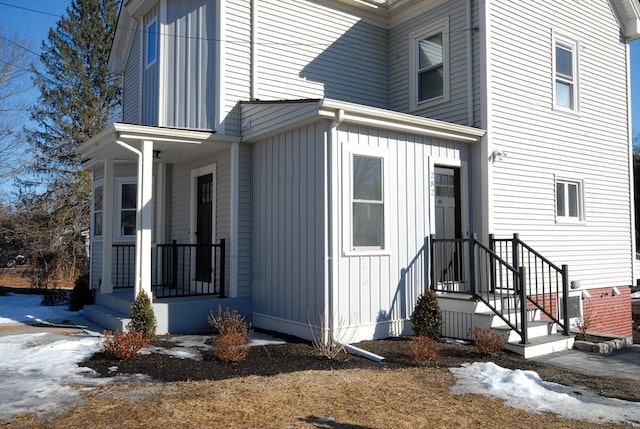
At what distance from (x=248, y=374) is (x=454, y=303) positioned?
12.2ft

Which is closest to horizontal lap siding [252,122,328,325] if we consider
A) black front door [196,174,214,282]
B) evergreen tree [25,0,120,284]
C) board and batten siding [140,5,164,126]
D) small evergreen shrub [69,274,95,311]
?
black front door [196,174,214,282]

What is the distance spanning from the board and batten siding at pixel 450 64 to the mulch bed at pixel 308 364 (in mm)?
4475

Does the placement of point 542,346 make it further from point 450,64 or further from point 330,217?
point 450,64

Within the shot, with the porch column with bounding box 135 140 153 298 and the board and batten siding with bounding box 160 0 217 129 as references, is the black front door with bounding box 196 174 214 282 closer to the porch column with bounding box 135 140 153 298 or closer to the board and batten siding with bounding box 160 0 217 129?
the board and batten siding with bounding box 160 0 217 129

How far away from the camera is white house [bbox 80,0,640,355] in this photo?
8.15 meters

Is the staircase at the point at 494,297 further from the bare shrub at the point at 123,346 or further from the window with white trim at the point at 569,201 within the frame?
→ the bare shrub at the point at 123,346

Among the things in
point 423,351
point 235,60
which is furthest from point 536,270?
point 235,60

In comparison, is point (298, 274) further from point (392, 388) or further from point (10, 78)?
point (10, 78)

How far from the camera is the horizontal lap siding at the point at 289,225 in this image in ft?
26.1

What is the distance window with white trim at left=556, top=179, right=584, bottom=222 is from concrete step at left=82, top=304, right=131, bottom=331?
8244 mm

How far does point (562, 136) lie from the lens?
1092 cm

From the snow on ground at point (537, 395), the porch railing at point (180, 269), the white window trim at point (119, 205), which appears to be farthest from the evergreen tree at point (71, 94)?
the snow on ground at point (537, 395)

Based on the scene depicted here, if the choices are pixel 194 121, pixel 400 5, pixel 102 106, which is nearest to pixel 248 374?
pixel 194 121

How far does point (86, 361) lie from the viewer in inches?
261
